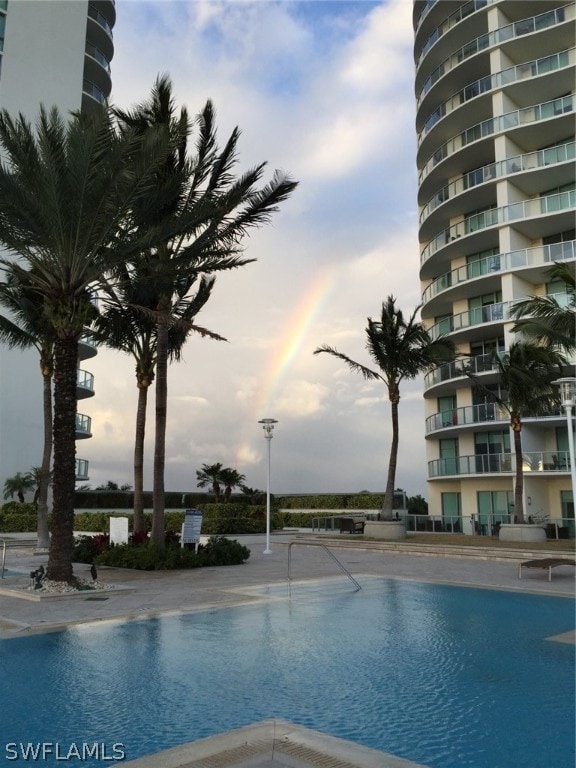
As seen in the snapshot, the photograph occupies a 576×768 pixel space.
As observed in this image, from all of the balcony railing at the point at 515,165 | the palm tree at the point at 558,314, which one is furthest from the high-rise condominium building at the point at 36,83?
the palm tree at the point at 558,314

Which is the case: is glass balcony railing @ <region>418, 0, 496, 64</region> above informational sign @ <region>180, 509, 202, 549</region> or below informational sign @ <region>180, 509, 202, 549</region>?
above

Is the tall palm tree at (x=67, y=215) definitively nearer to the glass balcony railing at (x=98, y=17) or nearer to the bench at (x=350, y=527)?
the bench at (x=350, y=527)

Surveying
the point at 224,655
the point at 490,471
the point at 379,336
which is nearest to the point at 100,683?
the point at 224,655

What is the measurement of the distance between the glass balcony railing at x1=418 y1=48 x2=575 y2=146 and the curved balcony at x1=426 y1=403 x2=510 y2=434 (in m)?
17.7

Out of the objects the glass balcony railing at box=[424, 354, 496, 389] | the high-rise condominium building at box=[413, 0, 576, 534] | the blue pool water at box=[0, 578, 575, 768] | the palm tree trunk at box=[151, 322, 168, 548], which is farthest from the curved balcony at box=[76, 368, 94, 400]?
the blue pool water at box=[0, 578, 575, 768]

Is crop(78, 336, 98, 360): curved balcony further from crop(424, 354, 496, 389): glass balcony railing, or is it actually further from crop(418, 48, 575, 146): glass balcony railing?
crop(418, 48, 575, 146): glass balcony railing

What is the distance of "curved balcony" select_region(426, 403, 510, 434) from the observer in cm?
3341

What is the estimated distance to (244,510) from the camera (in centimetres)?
3631

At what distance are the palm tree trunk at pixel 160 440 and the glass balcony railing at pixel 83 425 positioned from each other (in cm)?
2333

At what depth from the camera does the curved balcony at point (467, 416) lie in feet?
110

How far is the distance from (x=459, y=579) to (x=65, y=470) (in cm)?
Result: 958

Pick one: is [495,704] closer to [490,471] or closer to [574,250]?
[490,471]

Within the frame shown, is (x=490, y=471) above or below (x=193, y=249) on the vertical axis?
below

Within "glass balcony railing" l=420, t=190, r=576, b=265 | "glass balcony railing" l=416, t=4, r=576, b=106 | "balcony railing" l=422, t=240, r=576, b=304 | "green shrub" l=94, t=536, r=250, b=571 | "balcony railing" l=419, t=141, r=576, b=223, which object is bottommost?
"green shrub" l=94, t=536, r=250, b=571
